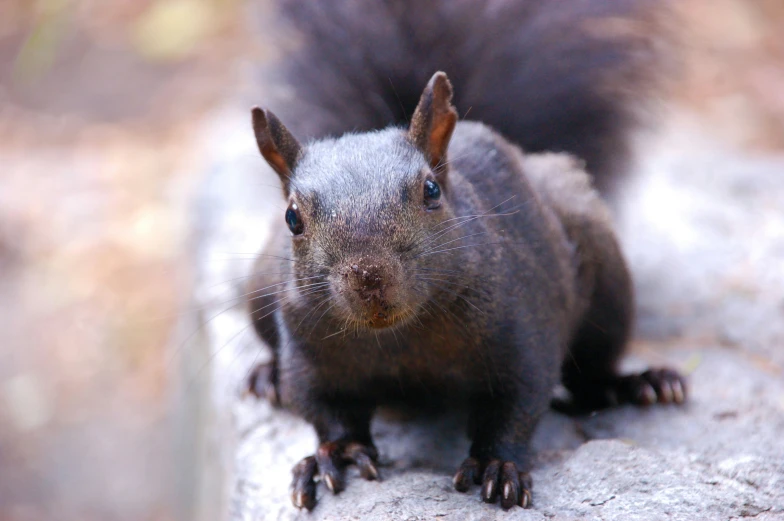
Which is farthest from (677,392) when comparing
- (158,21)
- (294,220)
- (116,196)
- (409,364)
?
(158,21)

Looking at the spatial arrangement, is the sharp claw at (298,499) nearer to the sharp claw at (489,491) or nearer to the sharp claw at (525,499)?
the sharp claw at (489,491)

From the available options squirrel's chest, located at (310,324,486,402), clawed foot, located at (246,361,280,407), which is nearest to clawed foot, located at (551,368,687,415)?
squirrel's chest, located at (310,324,486,402)

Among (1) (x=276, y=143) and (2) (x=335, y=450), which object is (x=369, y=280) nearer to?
(1) (x=276, y=143)

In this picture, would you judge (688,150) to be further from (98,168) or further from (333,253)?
(98,168)

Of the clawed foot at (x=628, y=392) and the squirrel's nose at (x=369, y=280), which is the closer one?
the squirrel's nose at (x=369, y=280)

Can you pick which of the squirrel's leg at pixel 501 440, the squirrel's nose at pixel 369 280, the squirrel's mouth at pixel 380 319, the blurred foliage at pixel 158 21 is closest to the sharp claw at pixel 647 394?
the squirrel's leg at pixel 501 440

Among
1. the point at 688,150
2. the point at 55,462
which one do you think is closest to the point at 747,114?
the point at 688,150

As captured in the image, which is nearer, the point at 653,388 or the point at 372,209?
the point at 372,209
